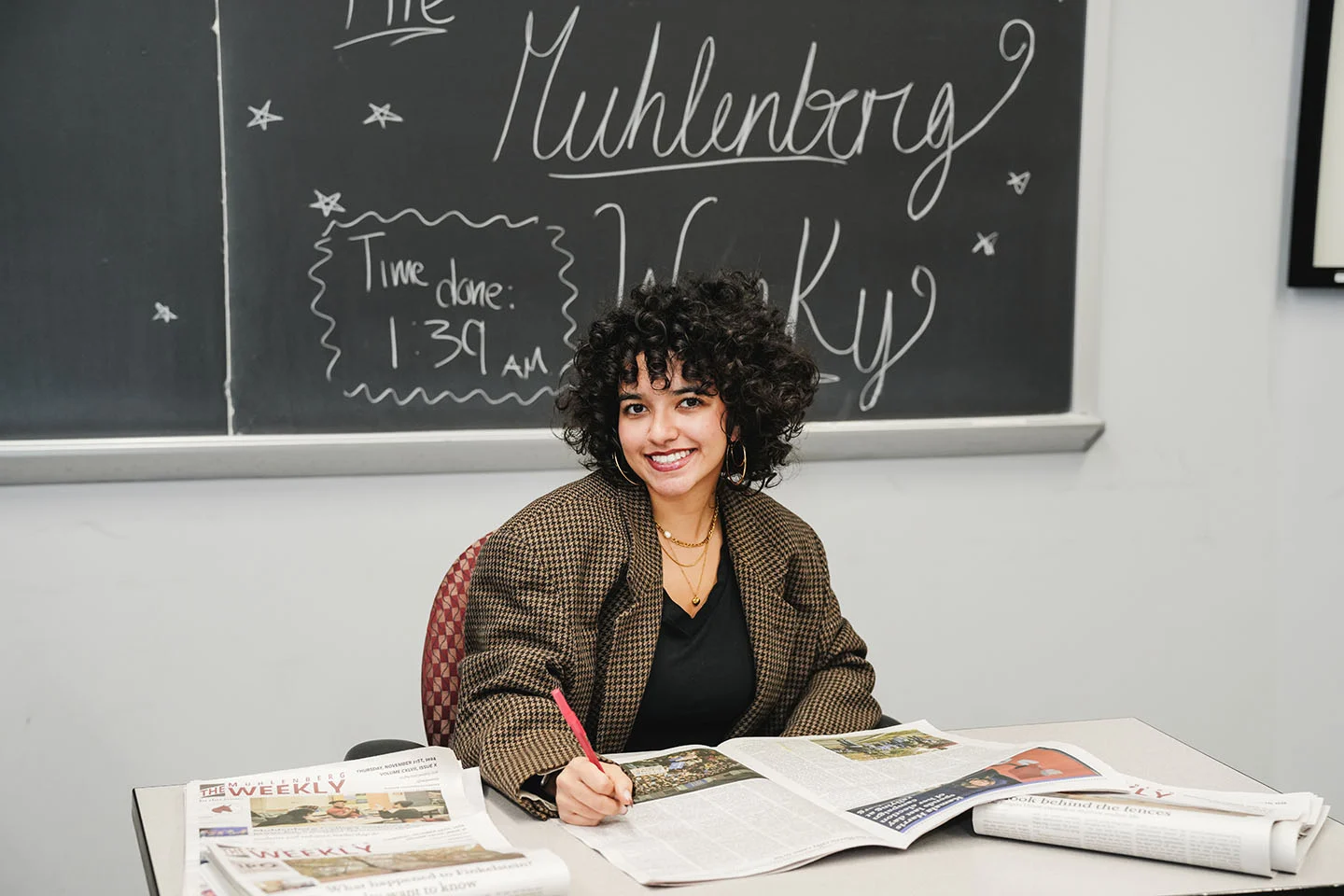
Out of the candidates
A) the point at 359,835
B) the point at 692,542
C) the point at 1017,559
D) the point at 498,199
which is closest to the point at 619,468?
the point at 692,542

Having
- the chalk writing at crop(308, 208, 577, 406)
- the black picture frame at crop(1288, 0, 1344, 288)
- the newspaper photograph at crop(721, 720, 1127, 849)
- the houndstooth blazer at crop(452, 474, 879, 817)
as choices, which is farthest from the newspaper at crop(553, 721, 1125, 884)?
the black picture frame at crop(1288, 0, 1344, 288)

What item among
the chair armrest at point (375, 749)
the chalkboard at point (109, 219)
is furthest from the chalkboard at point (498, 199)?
the chair armrest at point (375, 749)

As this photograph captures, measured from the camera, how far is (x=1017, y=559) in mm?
2619

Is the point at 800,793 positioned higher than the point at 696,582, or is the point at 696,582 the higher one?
the point at 696,582

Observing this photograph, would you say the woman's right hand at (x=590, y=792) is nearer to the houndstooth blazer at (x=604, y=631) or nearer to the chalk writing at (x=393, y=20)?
the houndstooth blazer at (x=604, y=631)

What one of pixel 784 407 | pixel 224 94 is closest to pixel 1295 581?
pixel 784 407

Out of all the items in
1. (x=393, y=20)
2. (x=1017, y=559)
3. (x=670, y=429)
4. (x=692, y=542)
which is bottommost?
(x=1017, y=559)

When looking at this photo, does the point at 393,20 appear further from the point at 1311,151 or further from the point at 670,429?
the point at 1311,151

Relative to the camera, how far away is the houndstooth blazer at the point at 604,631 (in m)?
1.42

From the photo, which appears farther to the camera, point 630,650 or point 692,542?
point 692,542

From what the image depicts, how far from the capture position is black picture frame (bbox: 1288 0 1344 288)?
2.55 meters

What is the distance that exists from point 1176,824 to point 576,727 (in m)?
0.57

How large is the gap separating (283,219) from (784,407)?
99cm

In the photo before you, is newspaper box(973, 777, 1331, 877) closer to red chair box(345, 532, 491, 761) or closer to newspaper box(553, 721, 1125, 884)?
newspaper box(553, 721, 1125, 884)
